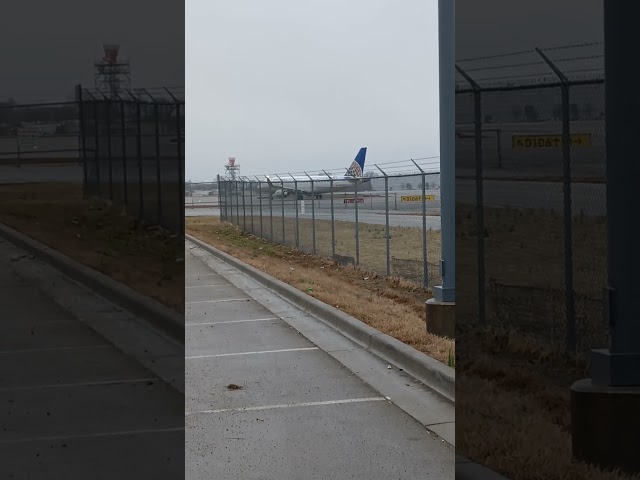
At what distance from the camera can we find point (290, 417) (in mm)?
7898

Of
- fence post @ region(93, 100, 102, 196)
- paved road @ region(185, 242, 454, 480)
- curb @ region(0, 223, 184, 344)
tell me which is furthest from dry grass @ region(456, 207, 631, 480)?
fence post @ region(93, 100, 102, 196)

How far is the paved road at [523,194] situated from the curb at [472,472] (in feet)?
4.92

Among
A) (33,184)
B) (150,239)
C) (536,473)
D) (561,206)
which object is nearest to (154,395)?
(150,239)

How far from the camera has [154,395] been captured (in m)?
4.68

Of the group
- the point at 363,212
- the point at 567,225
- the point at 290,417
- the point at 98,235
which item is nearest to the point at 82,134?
the point at 98,235

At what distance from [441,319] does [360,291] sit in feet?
14.7

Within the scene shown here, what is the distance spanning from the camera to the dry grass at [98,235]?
15.6ft

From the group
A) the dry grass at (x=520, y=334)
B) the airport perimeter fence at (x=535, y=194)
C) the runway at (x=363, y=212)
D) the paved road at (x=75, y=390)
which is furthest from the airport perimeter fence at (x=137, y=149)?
the runway at (x=363, y=212)

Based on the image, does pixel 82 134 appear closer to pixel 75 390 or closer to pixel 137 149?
pixel 137 149

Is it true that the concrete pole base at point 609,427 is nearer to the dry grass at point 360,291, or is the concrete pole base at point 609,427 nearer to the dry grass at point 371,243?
the dry grass at point 360,291

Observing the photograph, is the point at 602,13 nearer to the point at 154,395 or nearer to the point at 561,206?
the point at 561,206

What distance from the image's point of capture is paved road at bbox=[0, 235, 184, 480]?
4.62 m

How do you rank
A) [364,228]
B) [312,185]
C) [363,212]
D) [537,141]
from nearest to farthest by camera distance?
[537,141] < [312,185] < [364,228] < [363,212]

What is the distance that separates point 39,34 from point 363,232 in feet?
81.0
